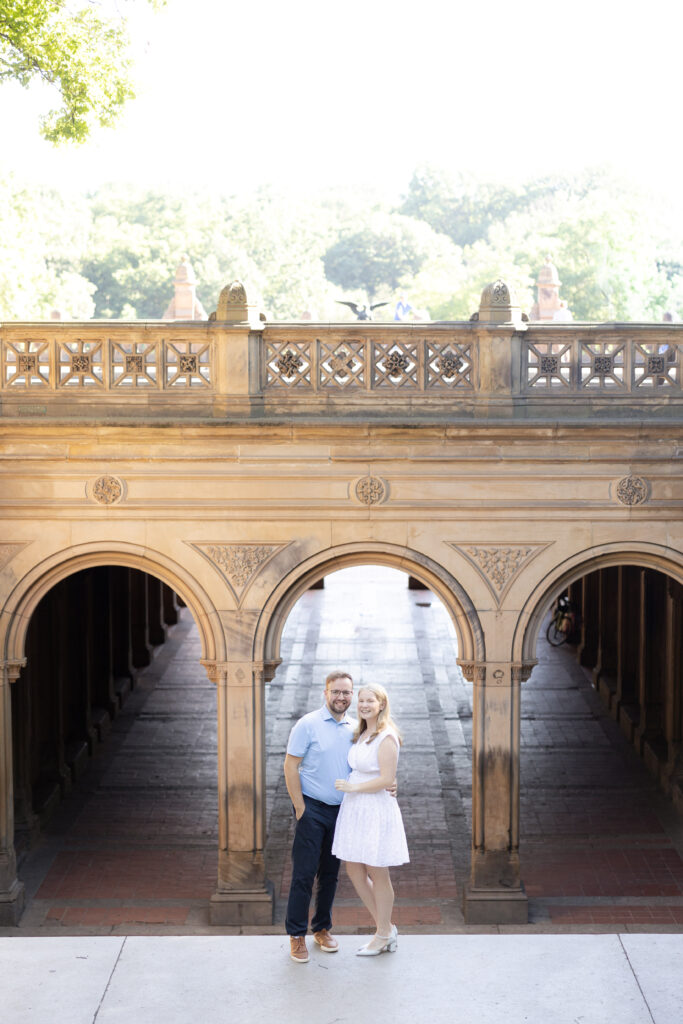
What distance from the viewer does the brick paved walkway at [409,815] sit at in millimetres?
12914

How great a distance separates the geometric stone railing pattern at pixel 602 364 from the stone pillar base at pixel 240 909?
5386mm

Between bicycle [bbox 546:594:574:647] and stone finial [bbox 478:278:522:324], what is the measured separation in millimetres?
11072

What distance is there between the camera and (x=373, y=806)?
7578 mm

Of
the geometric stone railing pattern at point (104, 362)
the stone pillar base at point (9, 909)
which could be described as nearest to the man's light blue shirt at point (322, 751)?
the geometric stone railing pattern at point (104, 362)

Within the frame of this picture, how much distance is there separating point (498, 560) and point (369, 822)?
5289mm

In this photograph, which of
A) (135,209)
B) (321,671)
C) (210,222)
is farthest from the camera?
(135,209)

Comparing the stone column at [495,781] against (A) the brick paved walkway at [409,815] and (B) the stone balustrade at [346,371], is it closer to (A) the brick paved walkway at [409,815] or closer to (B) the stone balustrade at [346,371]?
(A) the brick paved walkway at [409,815]

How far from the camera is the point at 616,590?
1938 centimetres

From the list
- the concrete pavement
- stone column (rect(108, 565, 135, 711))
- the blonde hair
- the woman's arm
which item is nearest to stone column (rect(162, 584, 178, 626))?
stone column (rect(108, 565, 135, 711))

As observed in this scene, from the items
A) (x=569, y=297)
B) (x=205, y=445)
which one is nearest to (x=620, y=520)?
(x=205, y=445)

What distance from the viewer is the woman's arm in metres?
7.49

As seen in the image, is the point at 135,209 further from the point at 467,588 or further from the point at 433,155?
the point at 467,588

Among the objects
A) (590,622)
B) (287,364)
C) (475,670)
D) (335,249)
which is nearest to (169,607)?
(590,622)

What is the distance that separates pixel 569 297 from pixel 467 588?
5462 cm
